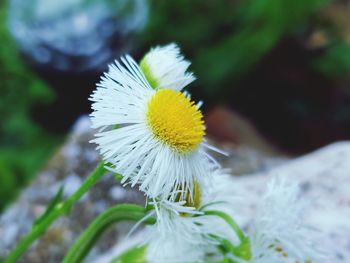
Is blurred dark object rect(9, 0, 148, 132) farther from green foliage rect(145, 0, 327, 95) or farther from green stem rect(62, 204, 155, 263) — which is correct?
green stem rect(62, 204, 155, 263)

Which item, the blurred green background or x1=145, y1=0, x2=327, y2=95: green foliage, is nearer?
the blurred green background

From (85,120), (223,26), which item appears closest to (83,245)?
(85,120)

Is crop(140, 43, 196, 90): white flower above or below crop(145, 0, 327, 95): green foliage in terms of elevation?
below

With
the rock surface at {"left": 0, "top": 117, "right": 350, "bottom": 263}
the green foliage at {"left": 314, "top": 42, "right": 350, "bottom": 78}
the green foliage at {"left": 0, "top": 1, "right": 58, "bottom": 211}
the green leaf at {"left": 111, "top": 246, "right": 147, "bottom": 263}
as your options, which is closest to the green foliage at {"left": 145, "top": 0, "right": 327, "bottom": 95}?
the green foliage at {"left": 314, "top": 42, "right": 350, "bottom": 78}

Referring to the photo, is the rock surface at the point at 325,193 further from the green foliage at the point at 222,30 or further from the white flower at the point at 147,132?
the green foliage at the point at 222,30

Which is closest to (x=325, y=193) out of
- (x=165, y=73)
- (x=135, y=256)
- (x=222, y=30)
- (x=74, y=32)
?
(x=135, y=256)

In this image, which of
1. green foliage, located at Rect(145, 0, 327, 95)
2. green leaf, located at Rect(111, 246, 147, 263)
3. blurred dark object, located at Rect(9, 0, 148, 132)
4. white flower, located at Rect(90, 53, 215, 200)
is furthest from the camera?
green foliage, located at Rect(145, 0, 327, 95)

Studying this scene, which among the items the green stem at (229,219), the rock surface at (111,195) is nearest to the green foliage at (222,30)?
the rock surface at (111,195)
